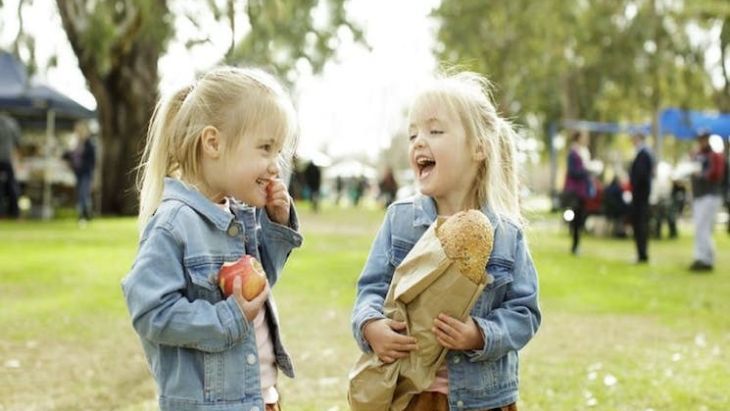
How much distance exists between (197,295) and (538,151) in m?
51.4

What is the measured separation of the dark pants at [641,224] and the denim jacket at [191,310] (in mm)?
12513

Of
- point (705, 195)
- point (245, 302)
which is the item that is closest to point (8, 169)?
point (705, 195)

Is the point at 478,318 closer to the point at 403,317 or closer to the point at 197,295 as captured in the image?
the point at 403,317

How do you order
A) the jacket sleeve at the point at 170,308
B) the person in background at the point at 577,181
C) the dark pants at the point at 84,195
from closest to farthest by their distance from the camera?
the jacket sleeve at the point at 170,308 → the person in background at the point at 577,181 → the dark pants at the point at 84,195

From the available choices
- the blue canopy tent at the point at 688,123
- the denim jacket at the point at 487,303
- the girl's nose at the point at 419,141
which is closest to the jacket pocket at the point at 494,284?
the denim jacket at the point at 487,303

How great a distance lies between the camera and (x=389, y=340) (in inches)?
109

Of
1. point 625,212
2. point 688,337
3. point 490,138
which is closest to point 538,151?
point 625,212

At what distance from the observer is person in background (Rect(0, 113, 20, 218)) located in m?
19.2

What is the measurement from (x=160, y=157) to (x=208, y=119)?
0.19m

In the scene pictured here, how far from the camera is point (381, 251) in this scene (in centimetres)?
304

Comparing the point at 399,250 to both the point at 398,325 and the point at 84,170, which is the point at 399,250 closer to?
the point at 398,325

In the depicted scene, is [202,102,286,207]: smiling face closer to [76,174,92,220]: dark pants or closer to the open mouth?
the open mouth

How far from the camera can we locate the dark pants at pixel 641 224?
570 inches

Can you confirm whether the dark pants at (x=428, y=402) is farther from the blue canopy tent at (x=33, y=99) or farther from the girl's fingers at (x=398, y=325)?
the blue canopy tent at (x=33, y=99)
